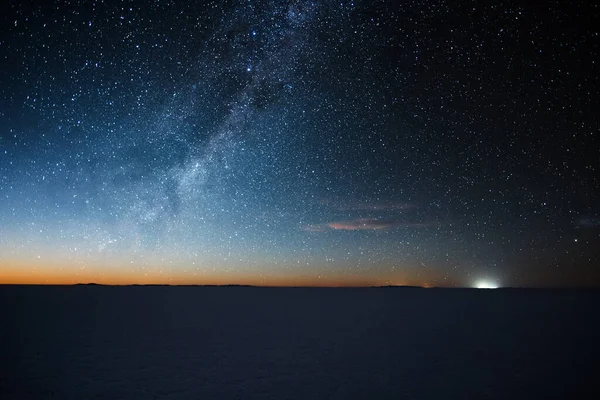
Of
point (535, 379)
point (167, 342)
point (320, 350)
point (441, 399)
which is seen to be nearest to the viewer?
point (441, 399)

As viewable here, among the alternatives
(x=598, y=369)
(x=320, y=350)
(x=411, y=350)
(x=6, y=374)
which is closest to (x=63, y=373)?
(x=6, y=374)

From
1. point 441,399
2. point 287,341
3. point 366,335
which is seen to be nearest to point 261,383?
point 441,399

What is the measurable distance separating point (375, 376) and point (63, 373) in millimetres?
8956

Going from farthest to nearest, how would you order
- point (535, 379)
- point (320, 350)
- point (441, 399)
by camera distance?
point (320, 350) → point (535, 379) → point (441, 399)

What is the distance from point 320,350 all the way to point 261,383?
16.9 ft

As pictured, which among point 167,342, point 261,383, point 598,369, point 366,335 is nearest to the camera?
point 261,383

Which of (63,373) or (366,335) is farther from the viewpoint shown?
(366,335)

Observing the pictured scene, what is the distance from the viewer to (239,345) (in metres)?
16.0

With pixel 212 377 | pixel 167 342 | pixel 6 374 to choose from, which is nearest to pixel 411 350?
pixel 212 377

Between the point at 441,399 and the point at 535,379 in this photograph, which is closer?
the point at 441,399

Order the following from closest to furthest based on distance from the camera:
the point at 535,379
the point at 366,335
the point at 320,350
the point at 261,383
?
the point at 261,383 < the point at 535,379 < the point at 320,350 < the point at 366,335

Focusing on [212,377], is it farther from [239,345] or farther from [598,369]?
[598,369]

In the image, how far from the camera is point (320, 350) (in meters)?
15.2

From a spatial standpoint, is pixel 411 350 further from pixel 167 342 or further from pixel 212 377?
pixel 167 342
